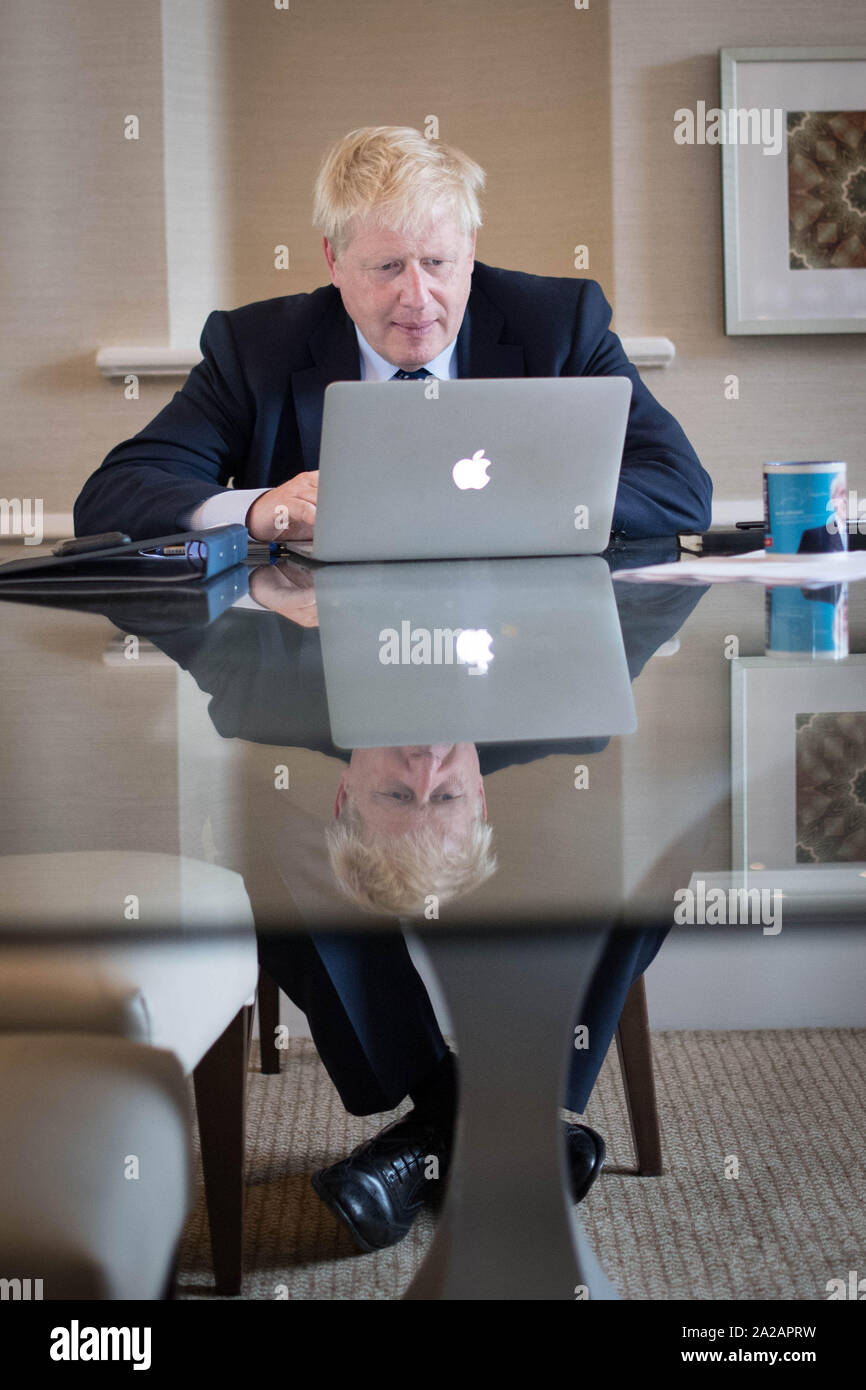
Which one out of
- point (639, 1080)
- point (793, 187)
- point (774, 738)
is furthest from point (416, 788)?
point (793, 187)

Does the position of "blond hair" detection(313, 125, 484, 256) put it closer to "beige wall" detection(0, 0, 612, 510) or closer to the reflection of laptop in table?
the reflection of laptop in table

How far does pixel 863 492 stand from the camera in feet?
9.89

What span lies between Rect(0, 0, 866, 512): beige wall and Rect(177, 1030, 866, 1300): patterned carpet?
1666 millimetres

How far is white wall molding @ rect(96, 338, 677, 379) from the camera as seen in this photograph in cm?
281

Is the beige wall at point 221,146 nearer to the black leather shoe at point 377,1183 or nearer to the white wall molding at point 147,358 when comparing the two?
the white wall molding at point 147,358

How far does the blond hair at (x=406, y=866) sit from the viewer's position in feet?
1.02

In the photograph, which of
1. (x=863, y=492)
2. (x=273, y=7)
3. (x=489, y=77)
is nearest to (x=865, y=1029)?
(x=863, y=492)

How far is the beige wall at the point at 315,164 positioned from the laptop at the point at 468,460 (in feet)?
5.91

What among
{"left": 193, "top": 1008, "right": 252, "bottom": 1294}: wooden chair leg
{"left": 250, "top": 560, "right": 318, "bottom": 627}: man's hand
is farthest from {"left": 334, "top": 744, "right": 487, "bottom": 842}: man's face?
{"left": 250, "top": 560, "right": 318, "bottom": 627}: man's hand

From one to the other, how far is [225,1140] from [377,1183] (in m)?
0.51

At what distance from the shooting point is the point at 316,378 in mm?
1897

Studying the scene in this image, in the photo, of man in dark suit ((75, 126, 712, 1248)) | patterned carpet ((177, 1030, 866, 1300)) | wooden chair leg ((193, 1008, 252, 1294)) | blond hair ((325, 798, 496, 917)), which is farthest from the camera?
man in dark suit ((75, 126, 712, 1248))

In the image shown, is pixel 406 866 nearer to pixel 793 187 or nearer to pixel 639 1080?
pixel 639 1080

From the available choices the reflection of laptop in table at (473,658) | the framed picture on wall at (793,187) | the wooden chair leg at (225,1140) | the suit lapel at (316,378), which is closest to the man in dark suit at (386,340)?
the suit lapel at (316,378)
